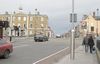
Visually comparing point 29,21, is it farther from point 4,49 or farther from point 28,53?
point 4,49

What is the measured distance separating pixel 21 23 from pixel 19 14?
15.5 feet

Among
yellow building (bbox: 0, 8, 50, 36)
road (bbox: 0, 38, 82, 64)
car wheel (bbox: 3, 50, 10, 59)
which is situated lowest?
road (bbox: 0, 38, 82, 64)

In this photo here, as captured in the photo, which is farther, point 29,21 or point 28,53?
point 29,21

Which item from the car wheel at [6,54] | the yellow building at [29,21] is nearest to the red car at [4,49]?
the car wheel at [6,54]

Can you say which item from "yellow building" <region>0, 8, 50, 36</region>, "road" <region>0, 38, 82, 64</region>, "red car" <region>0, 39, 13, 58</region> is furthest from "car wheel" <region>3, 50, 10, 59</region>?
"yellow building" <region>0, 8, 50, 36</region>

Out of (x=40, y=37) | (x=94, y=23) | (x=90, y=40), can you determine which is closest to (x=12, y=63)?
(x=90, y=40)

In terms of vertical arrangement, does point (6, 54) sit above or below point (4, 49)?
below

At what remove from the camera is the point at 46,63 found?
2084 centimetres

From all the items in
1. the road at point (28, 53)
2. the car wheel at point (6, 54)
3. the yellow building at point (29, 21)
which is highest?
the yellow building at point (29, 21)

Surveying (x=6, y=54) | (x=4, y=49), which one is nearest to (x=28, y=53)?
(x=6, y=54)

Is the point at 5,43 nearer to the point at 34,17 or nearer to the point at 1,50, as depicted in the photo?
the point at 1,50

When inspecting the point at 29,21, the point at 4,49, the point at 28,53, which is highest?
the point at 29,21

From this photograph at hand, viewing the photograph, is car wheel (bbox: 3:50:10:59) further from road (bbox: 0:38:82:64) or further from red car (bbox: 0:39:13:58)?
road (bbox: 0:38:82:64)

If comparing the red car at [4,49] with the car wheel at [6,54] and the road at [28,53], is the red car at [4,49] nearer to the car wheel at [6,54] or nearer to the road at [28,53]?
the car wheel at [6,54]
